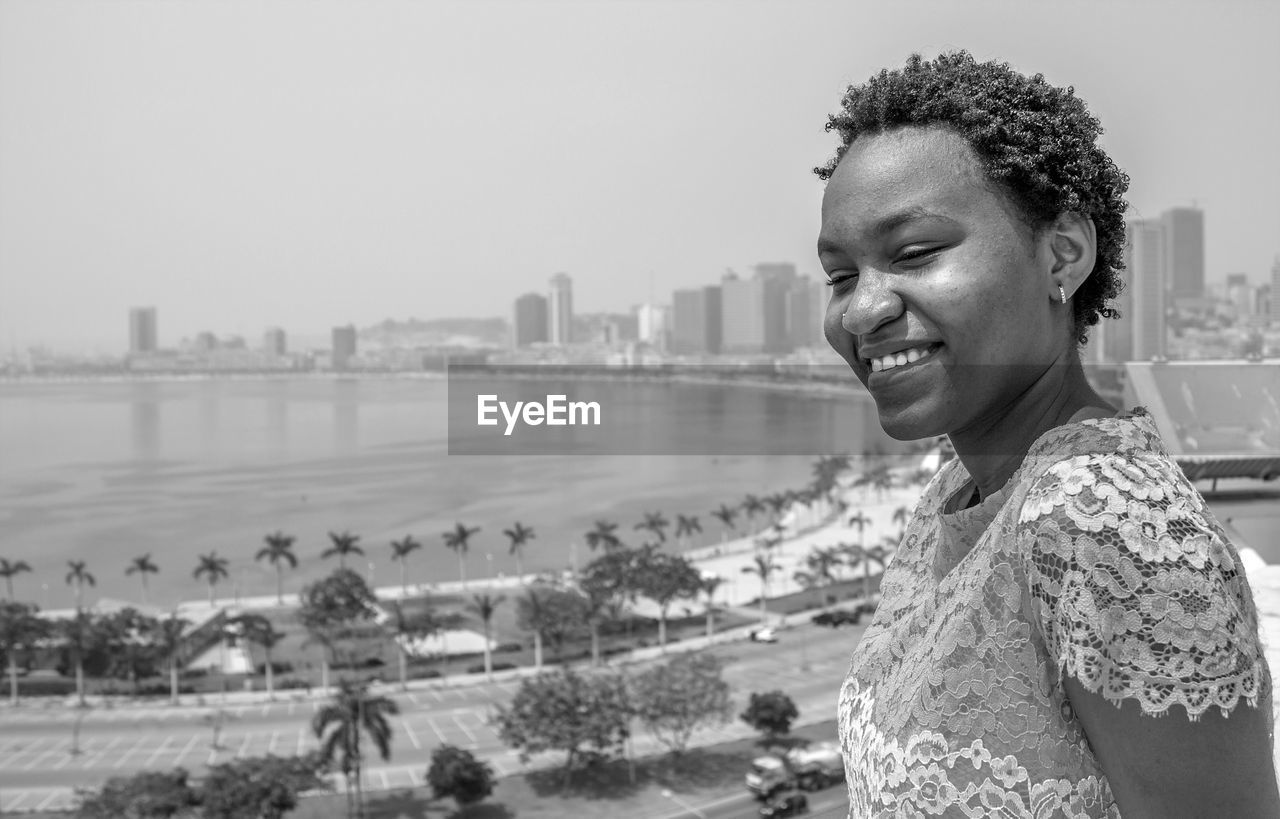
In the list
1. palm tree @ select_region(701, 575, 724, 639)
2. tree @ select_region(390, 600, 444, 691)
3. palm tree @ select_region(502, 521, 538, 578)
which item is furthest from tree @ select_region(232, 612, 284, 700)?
palm tree @ select_region(701, 575, 724, 639)

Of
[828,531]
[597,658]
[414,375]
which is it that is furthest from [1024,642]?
[414,375]

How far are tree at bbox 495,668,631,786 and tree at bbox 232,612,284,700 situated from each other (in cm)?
325

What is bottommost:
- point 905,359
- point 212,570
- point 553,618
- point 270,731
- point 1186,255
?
point 270,731

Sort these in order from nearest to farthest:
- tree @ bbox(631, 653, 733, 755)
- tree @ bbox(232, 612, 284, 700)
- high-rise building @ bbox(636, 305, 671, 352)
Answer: tree @ bbox(631, 653, 733, 755) < tree @ bbox(232, 612, 284, 700) < high-rise building @ bbox(636, 305, 671, 352)

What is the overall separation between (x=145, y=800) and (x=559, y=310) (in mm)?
53203

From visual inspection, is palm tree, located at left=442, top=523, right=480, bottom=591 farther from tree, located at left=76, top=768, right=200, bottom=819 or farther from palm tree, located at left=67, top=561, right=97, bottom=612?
tree, located at left=76, top=768, right=200, bottom=819

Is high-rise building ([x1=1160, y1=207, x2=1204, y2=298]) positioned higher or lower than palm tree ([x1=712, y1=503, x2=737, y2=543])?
higher

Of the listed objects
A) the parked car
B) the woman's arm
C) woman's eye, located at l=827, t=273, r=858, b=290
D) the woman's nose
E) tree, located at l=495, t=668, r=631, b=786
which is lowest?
the parked car

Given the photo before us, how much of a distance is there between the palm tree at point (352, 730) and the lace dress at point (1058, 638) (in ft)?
22.6

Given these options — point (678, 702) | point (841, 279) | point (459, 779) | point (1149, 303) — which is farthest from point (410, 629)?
point (1149, 303)

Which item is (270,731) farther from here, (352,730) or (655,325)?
(655,325)

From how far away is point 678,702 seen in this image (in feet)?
24.7

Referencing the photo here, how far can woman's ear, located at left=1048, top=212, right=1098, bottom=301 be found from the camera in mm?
382

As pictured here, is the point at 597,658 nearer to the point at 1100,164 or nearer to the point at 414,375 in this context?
the point at 1100,164
